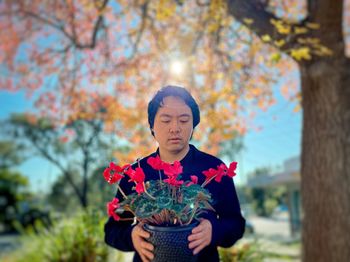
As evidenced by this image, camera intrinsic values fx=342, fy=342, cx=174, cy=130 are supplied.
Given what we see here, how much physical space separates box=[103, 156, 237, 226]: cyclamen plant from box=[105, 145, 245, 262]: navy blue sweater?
0.35 ft

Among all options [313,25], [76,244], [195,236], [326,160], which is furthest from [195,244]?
[313,25]

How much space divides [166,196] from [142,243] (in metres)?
0.20

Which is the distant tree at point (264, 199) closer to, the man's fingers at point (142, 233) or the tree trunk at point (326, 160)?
the tree trunk at point (326, 160)

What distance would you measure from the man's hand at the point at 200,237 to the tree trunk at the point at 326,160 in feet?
12.2

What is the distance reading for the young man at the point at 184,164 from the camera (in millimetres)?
1389

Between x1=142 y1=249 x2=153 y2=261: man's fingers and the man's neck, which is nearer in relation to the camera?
x1=142 y1=249 x2=153 y2=261: man's fingers

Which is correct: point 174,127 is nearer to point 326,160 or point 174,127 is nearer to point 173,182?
point 173,182

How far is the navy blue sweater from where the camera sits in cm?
138

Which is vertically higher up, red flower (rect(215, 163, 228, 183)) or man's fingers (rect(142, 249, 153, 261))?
red flower (rect(215, 163, 228, 183))

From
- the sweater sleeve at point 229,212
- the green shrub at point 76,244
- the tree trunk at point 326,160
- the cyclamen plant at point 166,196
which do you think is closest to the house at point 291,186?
the tree trunk at point 326,160

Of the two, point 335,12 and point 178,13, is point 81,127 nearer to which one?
point 178,13

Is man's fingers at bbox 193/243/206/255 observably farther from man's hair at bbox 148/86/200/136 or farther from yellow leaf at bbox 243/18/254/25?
yellow leaf at bbox 243/18/254/25

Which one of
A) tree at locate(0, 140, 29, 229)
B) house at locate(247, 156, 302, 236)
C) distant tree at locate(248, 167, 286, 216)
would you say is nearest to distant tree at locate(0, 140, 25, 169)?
tree at locate(0, 140, 29, 229)

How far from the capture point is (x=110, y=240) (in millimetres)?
1474
